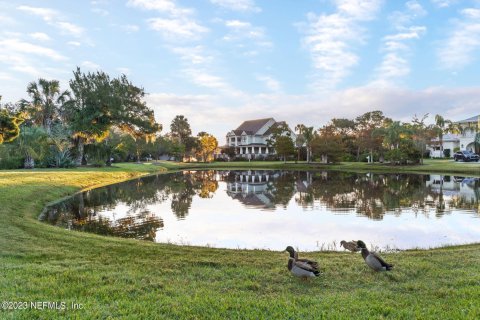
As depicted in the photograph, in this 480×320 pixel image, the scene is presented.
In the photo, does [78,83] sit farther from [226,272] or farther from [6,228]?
[226,272]

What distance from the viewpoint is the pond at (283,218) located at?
13462 millimetres

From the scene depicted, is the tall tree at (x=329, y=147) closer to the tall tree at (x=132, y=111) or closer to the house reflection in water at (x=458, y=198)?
the tall tree at (x=132, y=111)

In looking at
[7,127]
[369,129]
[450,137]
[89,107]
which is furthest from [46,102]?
[450,137]

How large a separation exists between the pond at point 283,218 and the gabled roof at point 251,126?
73.1 m

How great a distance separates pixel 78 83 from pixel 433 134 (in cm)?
6224

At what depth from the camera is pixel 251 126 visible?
10300cm

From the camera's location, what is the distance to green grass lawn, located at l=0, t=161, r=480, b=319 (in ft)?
18.1

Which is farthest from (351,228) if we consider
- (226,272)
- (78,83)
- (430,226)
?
(78,83)

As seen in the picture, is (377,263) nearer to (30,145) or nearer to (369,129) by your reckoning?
(30,145)

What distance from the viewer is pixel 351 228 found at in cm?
1513

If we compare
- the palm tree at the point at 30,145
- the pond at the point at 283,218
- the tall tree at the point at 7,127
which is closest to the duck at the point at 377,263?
the pond at the point at 283,218

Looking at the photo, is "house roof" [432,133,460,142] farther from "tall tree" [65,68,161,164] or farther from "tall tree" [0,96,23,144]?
"tall tree" [0,96,23,144]

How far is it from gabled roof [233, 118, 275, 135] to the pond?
240ft

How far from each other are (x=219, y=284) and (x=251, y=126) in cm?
9680
